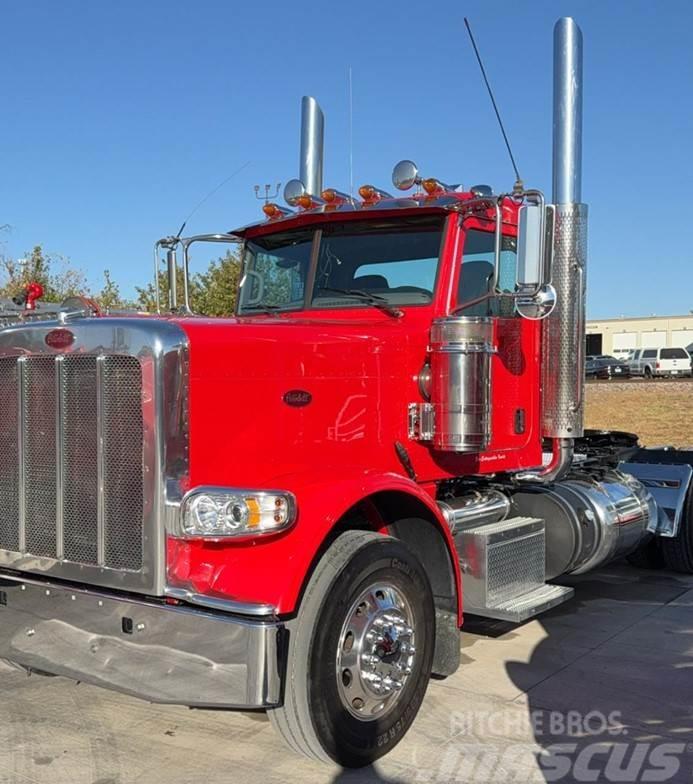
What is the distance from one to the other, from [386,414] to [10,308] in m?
3.47

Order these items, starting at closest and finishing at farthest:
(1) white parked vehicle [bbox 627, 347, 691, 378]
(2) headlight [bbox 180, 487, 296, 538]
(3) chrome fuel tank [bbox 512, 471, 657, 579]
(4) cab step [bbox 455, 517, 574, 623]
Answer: (2) headlight [bbox 180, 487, 296, 538]
(4) cab step [bbox 455, 517, 574, 623]
(3) chrome fuel tank [bbox 512, 471, 657, 579]
(1) white parked vehicle [bbox 627, 347, 691, 378]

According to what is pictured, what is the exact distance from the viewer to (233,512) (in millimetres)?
3273

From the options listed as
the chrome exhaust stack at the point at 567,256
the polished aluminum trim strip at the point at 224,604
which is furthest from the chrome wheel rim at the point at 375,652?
the chrome exhaust stack at the point at 567,256

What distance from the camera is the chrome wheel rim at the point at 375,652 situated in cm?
360

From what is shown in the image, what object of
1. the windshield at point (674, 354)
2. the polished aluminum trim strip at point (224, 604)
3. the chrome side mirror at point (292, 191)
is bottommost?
the polished aluminum trim strip at point (224, 604)

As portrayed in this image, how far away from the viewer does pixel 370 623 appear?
367cm

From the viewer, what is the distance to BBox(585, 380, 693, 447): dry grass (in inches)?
649

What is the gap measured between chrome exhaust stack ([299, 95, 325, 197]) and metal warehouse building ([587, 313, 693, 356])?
192 feet

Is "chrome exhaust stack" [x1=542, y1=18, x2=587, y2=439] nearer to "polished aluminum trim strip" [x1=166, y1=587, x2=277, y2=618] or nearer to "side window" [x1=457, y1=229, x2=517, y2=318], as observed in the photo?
"side window" [x1=457, y1=229, x2=517, y2=318]

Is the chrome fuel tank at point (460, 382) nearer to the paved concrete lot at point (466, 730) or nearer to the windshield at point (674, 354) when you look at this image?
the paved concrete lot at point (466, 730)

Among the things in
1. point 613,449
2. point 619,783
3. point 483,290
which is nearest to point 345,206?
point 483,290

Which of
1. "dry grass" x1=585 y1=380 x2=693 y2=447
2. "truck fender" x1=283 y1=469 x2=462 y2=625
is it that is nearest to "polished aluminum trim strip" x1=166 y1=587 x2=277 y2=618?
"truck fender" x1=283 y1=469 x2=462 y2=625

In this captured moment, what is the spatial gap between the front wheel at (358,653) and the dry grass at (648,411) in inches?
480

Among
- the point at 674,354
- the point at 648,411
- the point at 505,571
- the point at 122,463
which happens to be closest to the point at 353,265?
the point at 505,571
